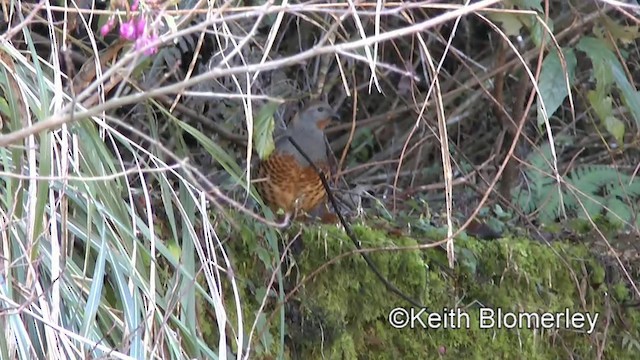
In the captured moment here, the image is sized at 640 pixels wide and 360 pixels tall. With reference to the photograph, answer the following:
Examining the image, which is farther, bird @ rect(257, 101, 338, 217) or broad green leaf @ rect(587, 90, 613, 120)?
bird @ rect(257, 101, 338, 217)

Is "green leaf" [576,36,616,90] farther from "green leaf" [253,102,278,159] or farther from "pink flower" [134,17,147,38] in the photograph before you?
"pink flower" [134,17,147,38]

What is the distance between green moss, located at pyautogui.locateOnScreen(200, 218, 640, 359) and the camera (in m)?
2.17

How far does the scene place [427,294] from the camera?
228cm

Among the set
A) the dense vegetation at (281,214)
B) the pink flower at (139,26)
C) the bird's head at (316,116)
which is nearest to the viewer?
the pink flower at (139,26)

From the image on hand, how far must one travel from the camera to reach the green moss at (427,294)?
2.17 meters

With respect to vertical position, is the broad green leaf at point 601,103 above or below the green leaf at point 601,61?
below

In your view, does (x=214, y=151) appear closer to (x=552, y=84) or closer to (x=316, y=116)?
(x=552, y=84)

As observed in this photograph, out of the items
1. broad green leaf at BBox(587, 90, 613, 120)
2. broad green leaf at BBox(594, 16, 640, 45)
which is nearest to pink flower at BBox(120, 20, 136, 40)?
broad green leaf at BBox(587, 90, 613, 120)

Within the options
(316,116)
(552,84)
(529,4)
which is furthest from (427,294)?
(316,116)

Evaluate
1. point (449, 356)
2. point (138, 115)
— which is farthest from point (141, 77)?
point (449, 356)

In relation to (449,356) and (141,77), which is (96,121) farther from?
(449,356)

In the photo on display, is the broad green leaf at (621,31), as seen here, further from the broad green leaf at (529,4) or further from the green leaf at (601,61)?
the broad green leaf at (529,4)

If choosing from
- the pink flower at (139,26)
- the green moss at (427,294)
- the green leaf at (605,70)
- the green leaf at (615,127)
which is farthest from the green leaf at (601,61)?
the pink flower at (139,26)

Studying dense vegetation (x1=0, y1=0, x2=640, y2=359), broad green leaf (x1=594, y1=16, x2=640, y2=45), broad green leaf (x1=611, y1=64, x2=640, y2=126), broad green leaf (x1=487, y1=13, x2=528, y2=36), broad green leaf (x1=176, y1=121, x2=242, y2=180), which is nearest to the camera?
dense vegetation (x1=0, y1=0, x2=640, y2=359)
